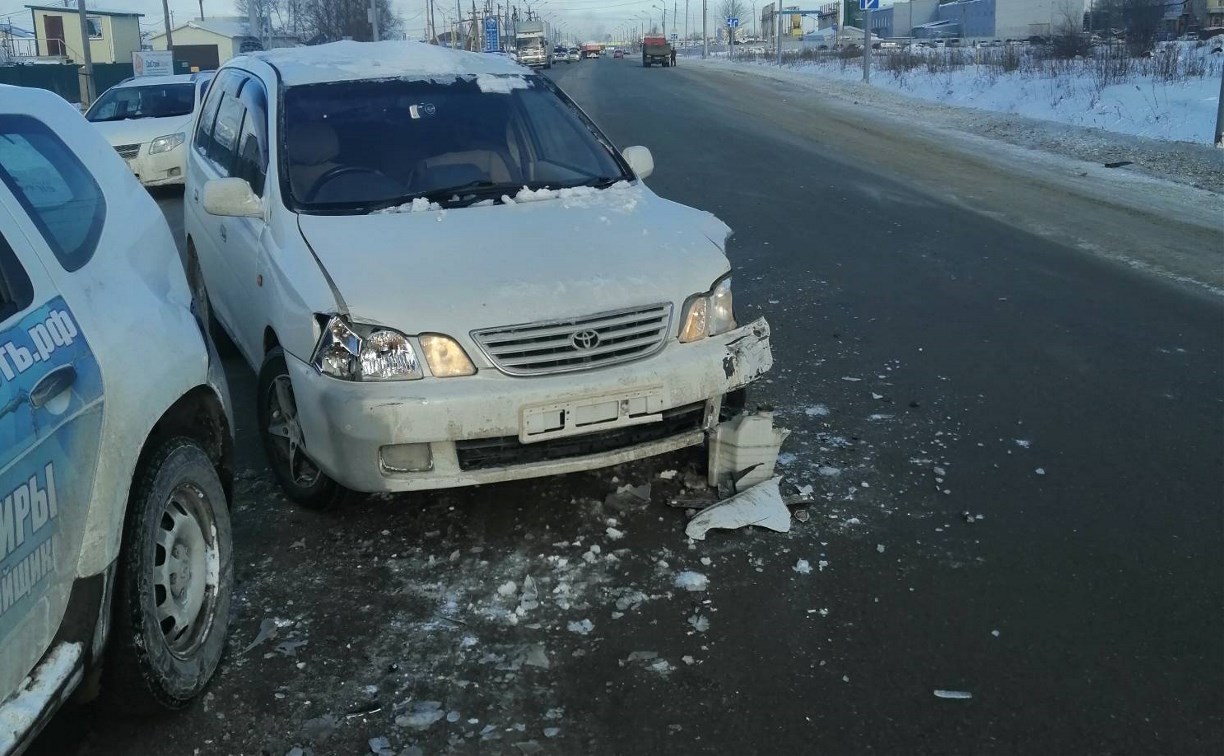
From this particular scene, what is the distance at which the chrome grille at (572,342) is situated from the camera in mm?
4008

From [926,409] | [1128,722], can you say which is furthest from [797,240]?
[1128,722]

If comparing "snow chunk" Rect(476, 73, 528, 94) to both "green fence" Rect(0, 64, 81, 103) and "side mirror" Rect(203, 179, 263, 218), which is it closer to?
"side mirror" Rect(203, 179, 263, 218)

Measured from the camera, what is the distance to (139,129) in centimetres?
1552

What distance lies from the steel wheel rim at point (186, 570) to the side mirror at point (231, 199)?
6.42ft

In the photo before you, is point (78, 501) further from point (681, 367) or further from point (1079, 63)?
point (1079, 63)

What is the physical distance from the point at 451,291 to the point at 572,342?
489mm

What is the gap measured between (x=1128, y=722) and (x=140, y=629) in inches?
106

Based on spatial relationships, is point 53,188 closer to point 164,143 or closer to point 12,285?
point 12,285

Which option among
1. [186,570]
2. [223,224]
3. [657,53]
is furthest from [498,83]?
[657,53]

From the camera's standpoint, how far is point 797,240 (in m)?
9.85

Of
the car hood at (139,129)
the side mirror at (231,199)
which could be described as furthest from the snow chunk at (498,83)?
the car hood at (139,129)

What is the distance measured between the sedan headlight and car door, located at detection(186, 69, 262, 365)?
1.97 m

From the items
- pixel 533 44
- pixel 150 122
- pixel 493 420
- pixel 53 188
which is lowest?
pixel 493 420

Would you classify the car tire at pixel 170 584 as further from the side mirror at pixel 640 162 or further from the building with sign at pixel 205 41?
the building with sign at pixel 205 41
